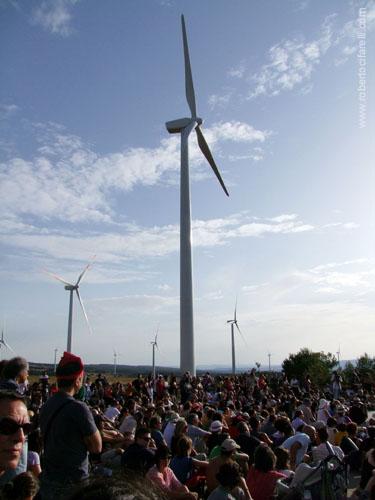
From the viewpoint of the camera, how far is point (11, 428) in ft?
7.68

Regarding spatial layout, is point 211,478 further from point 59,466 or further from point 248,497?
point 59,466

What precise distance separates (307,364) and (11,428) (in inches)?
1774

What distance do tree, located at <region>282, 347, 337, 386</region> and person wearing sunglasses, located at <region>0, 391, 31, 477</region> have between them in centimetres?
4181

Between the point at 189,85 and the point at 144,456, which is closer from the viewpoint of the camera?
the point at 144,456

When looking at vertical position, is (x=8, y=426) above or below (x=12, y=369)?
below

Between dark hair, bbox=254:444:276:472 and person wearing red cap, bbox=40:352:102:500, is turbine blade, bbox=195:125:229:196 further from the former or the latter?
person wearing red cap, bbox=40:352:102:500

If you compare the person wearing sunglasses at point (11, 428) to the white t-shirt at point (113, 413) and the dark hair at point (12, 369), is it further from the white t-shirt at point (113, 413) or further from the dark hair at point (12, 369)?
the white t-shirt at point (113, 413)

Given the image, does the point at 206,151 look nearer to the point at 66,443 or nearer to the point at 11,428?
the point at 66,443

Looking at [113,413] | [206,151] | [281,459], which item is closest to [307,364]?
[206,151]

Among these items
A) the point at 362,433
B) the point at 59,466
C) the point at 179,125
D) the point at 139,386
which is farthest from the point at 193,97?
the point at 59,466

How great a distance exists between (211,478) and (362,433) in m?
6.59

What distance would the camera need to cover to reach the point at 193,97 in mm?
30703

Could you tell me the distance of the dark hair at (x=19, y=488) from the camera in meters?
2.80

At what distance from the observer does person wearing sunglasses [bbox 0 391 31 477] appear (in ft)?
7.66
